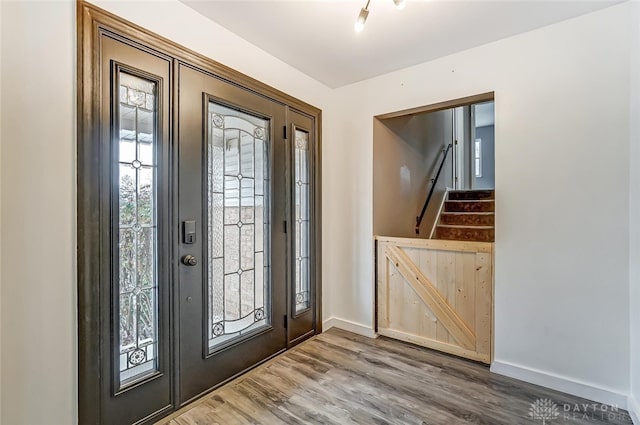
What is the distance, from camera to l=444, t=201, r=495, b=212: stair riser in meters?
4.50

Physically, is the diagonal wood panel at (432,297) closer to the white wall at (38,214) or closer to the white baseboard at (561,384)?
the white baseboard at (561,384)

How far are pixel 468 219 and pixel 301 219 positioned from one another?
113 inches

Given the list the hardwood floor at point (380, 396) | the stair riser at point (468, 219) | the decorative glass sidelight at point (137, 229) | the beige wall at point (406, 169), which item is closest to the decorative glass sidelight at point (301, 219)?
the hardwood floor at point (380, 396)

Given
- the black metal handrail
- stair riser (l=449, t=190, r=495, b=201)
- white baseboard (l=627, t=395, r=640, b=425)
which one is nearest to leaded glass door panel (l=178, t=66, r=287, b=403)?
the black metal handrail

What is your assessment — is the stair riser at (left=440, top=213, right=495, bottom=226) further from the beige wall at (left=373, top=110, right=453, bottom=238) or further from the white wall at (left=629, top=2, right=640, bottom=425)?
the white wall at (left=629, top=2, right=640, bottom=425)

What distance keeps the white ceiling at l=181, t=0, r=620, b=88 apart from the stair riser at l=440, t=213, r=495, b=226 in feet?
8.22

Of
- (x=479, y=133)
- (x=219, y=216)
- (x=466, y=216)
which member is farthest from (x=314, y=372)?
(x=479, y=133)

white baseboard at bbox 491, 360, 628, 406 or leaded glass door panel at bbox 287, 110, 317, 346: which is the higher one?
leaded glass door panel at bbox 287, 110, 317, 346

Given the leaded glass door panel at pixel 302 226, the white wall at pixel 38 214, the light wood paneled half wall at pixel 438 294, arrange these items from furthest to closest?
the leaded glass door panel at pixel 302 226, the light wood paneled half wall at pixel 438 294, the white wall at pixel 38 214

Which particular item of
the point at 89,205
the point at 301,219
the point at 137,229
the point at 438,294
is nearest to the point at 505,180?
the point at 438,294

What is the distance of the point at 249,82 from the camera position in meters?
2.41

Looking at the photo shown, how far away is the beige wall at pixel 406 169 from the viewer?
328 cm

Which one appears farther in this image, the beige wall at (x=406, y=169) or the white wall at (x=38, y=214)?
the beige wall at (x=406, y=169)

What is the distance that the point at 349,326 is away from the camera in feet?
10.8
